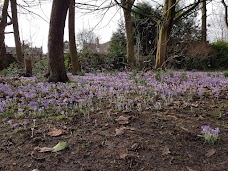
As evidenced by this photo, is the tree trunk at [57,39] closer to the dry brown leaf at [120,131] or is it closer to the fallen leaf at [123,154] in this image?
the dry brown leaf at [120,131]

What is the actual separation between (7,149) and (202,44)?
63.6ft

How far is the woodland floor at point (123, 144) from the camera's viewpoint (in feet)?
7.09

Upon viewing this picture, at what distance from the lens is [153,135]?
2.66 meters

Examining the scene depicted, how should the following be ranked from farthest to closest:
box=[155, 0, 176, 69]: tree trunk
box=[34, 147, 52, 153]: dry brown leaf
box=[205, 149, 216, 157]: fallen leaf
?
box=[155, 0, 176, 69]: tree trunk < box=[34, 147, 52, 153]: dry brown leaf < box=[205, 149, 216, 157]: fallen leaf

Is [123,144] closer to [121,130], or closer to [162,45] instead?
[121,130]

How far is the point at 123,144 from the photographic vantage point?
8.11ft

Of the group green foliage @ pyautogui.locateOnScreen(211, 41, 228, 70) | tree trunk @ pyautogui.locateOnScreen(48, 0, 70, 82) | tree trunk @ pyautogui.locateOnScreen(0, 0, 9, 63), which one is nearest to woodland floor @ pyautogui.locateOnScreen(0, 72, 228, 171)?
tree trunk @ pyautogui.locateOnScreen(48, 0, 70, 82)

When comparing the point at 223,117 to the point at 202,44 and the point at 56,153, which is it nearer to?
the point at 56,153

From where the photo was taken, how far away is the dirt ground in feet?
7.09

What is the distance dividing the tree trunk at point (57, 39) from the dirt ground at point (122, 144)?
3.33m

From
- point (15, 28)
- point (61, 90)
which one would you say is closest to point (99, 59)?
point (15, 28)

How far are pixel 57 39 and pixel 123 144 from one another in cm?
473

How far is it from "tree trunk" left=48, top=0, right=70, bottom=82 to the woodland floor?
3.34 metres

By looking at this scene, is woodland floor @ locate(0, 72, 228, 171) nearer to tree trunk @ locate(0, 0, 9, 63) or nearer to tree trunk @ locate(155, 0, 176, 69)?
tree trunk @ locate(155, 0, 176, 69)
